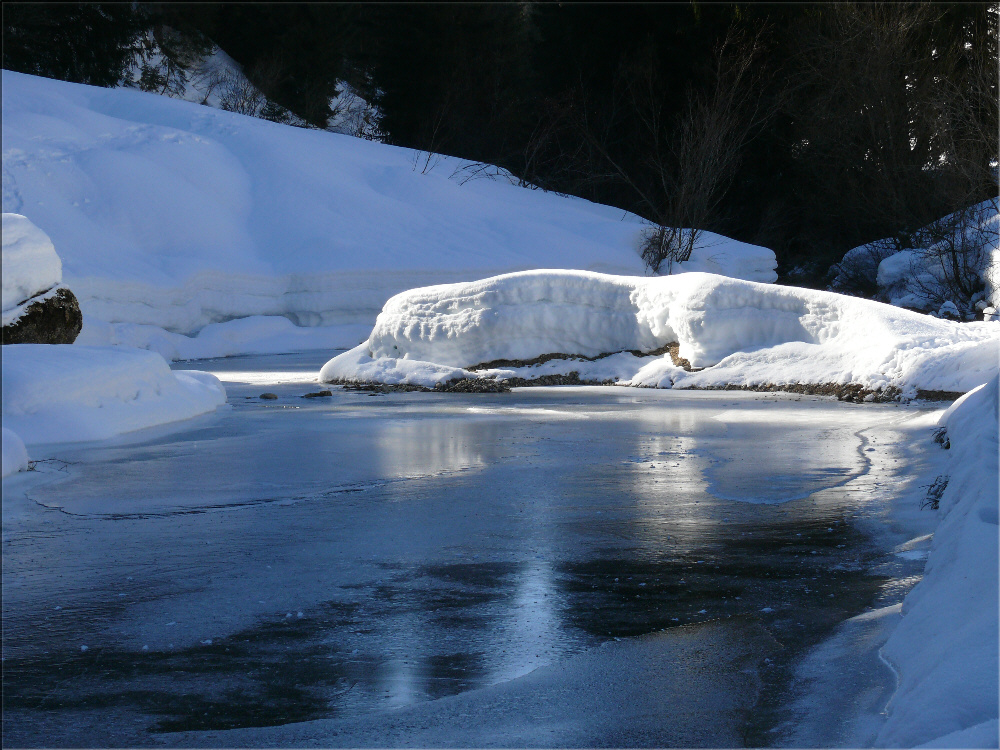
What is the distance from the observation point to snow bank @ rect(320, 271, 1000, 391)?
35.3 feet

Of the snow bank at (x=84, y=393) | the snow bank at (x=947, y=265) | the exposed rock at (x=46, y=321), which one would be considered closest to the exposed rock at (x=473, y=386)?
the snow bank at (x=84, y=393)

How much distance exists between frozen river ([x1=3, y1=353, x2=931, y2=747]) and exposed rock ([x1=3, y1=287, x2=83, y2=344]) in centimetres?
385

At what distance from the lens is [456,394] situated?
1195 centimetres

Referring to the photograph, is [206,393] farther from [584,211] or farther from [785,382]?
[584,211]

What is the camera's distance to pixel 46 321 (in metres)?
11.0

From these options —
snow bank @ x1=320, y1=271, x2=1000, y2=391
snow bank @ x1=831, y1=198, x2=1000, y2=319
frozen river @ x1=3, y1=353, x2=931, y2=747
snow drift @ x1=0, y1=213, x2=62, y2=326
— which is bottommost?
frozen river @ x1=3, y1=353, x2=931, y2=747

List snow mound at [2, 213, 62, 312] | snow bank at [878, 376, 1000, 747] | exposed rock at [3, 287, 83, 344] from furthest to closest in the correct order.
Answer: exposed rock at [3, 287, 83, 344] < snow mound at [2, 213, 62, 312] < snow bank at [878, 376, 1000, 747]

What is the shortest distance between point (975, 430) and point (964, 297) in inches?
559

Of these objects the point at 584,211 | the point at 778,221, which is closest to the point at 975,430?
the point at 584,211

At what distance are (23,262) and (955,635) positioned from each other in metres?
10.1

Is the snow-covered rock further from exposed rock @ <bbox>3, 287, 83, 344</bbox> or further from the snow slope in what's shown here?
the snow slope

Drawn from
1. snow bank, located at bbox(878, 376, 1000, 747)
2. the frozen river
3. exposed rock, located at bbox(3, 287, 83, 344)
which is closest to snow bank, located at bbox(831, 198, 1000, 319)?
the frozen river

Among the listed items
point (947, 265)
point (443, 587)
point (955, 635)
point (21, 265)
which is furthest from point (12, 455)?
point (947, 265)

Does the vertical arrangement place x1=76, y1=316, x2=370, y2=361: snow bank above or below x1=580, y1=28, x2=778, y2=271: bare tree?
below
